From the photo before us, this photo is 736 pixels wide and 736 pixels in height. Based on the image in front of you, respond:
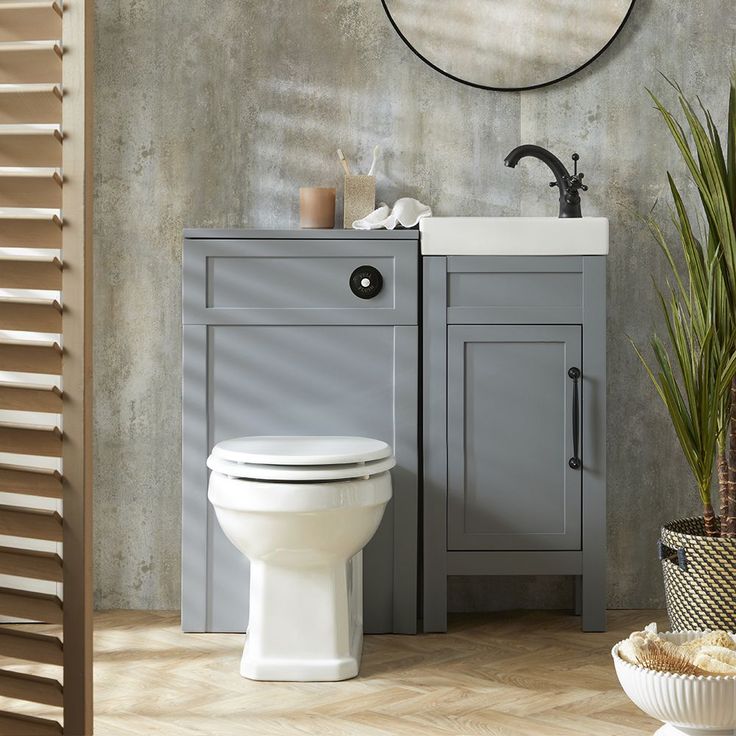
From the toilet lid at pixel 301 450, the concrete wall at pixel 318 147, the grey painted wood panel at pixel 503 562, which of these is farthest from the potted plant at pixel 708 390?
the toilet lid at pixel 301 450

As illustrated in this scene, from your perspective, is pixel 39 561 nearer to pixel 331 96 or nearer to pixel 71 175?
pixel 71 175

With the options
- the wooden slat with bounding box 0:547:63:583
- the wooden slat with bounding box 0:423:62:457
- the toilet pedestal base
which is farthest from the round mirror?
the wooden slat with bounding box 0:547:63:583

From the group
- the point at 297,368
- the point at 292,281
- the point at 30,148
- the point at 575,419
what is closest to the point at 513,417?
the point at 575,419

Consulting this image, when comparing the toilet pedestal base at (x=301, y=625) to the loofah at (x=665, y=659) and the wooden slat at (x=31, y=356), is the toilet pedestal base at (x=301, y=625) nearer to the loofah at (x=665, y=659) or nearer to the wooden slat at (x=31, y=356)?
the loofah at (x=665, y=659)

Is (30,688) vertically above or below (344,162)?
below

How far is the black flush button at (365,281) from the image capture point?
8.46ft

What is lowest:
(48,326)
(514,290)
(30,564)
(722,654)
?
(722,654)

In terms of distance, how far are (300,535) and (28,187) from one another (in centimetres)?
113

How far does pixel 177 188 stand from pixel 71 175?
1.57 meters

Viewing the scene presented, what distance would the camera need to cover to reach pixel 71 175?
1320 millimetres

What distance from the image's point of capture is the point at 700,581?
2293 millimetres

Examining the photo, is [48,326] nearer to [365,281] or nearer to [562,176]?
[365,281]

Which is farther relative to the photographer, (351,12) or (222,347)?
(351,12)

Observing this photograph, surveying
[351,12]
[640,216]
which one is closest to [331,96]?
[351,12]
